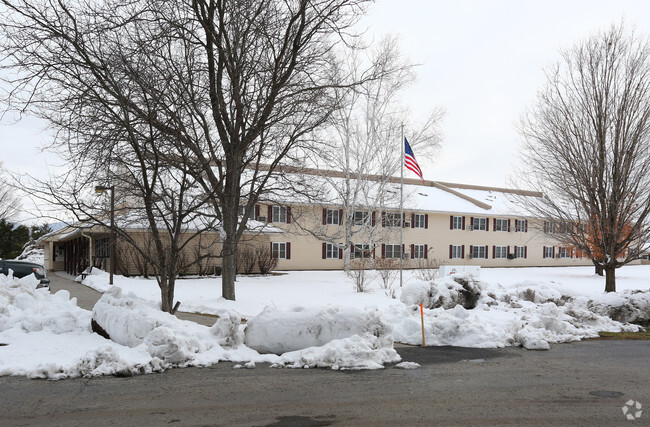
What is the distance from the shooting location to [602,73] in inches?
737

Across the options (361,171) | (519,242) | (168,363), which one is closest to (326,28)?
(168,363)

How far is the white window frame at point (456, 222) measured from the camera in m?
43.1

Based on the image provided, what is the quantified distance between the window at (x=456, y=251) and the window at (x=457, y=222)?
167 centimetres

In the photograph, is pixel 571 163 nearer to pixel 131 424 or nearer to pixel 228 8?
pixel 228 8

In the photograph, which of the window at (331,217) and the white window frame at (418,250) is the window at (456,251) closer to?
the white window frame at (418,250)

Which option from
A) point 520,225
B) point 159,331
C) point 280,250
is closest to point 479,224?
point 520,225

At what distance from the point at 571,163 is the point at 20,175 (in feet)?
59.0

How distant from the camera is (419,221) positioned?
135 ft

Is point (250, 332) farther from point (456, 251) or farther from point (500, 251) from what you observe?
point (500, 251)

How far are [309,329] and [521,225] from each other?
1706 inches

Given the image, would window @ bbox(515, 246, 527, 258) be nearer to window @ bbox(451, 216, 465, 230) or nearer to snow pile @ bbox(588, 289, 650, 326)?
window @ bbox(451, 216, 465, 230)

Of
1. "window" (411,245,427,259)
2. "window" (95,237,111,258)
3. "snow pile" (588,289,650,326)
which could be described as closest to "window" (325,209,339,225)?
"window" (411,245,427,259)

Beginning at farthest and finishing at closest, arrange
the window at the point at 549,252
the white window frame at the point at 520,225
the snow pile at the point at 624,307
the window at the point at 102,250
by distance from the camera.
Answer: the window at the point at 549,252, the white window frame at the point at 520,225, the window at the point at 102,250, the snow pile at the point at 624,307

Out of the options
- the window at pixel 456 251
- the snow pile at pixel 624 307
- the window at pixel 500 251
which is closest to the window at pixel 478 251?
the window at pixel 456 251
